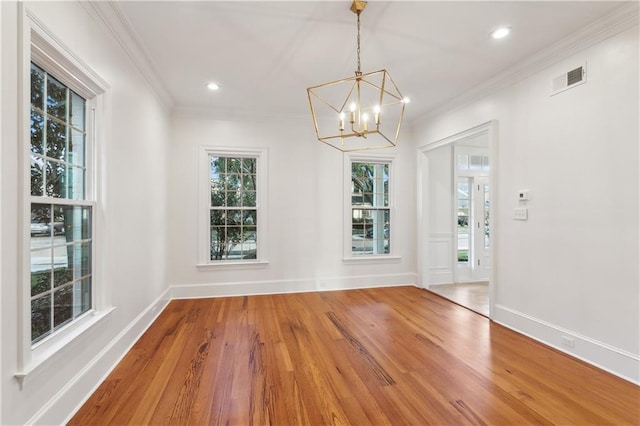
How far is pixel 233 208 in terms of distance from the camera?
14.6 ft

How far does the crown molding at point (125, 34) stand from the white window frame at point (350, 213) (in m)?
2.89

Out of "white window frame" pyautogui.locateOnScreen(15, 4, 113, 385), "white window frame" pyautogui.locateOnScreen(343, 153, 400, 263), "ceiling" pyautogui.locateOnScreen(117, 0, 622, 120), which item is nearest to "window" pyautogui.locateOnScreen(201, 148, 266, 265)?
"ceiling" pyautogui.locateOnScreen(117, 0, 622, 120)

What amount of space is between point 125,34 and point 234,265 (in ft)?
10.1

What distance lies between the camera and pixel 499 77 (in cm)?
327

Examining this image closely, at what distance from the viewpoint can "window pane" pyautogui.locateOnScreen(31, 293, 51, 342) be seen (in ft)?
5.16

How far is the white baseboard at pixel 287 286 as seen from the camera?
167 inches

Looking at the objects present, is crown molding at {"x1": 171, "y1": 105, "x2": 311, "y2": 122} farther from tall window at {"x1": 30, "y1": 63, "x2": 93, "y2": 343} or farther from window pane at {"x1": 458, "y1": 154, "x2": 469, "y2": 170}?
window pane at {"x1": 458, "y1": 154, "x2": 469, "y2": 170}

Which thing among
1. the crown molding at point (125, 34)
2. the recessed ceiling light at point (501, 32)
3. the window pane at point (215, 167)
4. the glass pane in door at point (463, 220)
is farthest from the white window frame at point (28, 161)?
the glass pane in door at point (463, 220)

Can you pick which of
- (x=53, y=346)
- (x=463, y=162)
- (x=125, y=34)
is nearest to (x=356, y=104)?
(x=125, y=34)

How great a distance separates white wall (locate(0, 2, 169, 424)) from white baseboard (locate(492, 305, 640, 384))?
3897 millimetres

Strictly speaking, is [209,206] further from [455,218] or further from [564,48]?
[564,48]

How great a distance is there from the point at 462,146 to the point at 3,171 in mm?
5708

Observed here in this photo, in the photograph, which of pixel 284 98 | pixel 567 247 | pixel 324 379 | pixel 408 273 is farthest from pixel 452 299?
pixel 284 98

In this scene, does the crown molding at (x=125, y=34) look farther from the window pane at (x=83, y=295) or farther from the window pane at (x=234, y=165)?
the window pane at (x=83, y=295)
